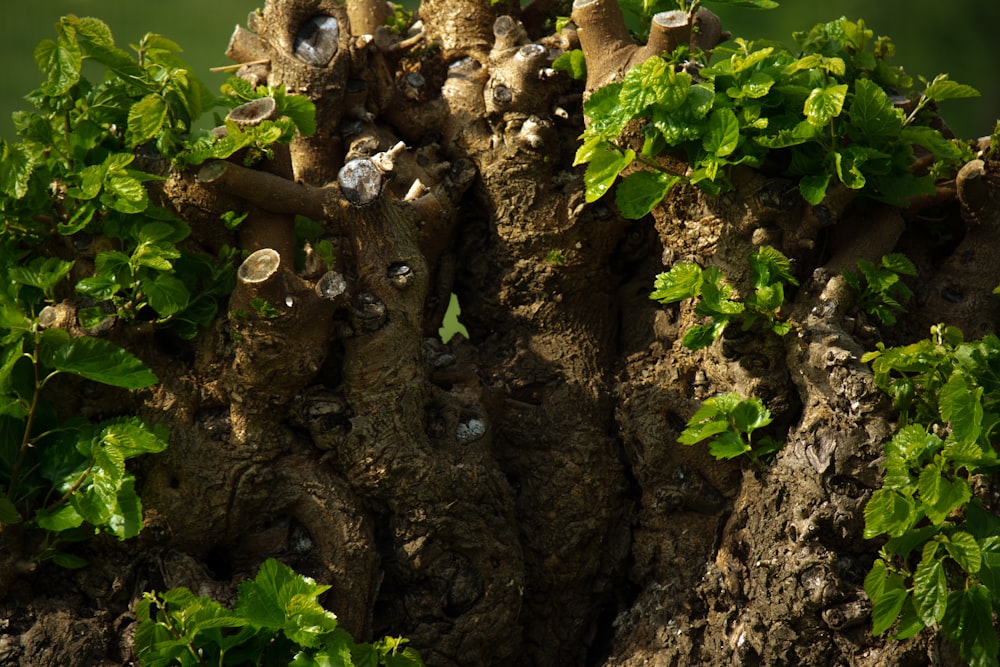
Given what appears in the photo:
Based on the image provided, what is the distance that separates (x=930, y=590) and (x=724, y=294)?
57 centimetres

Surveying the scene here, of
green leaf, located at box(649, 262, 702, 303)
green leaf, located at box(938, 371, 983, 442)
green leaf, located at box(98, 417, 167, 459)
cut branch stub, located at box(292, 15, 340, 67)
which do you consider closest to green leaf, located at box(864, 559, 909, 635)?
green leaf, located at box(938, 371, 983, 442)

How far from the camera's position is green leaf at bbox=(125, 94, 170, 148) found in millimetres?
1689

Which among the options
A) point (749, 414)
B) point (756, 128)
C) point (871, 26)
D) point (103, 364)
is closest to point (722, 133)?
point (756, 128)

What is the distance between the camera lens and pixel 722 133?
176 cm

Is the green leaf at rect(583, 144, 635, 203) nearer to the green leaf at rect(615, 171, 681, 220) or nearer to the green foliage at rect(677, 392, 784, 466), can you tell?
the green leaf at rect(615, 171, 681, 220)

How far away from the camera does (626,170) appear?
1.94m

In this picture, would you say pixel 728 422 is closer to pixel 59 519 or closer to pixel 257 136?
pixel 257 136

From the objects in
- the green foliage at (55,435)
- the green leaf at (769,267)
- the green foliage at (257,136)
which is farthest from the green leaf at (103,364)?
the green leaf at (769,267)

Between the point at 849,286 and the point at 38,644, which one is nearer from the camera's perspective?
the point at 38,644

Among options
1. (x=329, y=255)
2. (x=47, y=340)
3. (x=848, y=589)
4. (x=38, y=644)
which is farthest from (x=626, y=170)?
(x=38, y=644)

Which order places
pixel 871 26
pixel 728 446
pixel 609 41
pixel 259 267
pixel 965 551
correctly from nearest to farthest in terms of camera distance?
1. pixel 965 551
2. pixel 259 267
3. pixel 728 446
4. pixel 609 41
5. pixel 871 26

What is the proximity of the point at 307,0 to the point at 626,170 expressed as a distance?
68cm

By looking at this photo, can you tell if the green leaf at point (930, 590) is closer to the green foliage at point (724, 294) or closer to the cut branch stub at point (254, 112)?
the green foliage at point (724, 294)

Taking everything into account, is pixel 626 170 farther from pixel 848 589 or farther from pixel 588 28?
pixel 848 589
